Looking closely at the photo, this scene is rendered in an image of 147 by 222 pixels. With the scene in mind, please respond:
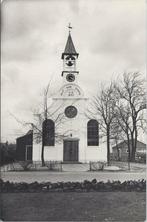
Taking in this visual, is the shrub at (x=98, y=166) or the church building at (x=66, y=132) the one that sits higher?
the church building at (x=66, y=132)

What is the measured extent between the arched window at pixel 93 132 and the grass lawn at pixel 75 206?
2.31 metres

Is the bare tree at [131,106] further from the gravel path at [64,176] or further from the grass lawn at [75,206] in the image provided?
the grass lawn at [75,206]

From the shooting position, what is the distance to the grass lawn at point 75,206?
5508mm

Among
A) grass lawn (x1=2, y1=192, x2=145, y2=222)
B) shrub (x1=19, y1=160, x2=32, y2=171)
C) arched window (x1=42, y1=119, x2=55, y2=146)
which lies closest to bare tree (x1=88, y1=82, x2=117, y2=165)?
arched window (x1=42, y1=119, x2=55, y2=146)

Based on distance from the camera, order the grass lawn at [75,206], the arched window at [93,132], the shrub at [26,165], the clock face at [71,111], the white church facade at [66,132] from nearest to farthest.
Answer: the grass lawn at [75,206], the shrub at [26,165], the white church facade at [66,132], the arched window at [93,132], the clock face at [71,111]

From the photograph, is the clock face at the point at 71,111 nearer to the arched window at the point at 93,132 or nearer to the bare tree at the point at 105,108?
the arched window at the point at 93,132

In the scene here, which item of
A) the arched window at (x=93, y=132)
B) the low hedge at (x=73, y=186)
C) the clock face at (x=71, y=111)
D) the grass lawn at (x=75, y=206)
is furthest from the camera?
the clock face at (x=71, y=111)

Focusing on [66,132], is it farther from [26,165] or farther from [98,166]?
[26,165]

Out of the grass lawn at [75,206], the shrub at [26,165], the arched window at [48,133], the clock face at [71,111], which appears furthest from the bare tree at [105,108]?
the shrub at [26,165]

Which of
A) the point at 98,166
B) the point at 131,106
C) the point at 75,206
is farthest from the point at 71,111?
the point at 75,206

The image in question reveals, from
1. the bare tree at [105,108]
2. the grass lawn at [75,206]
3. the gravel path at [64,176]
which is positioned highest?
the bare tree at [105,108]

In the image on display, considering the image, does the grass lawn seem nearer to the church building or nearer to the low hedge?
the low hedge

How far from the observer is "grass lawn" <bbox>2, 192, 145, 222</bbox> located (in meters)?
5.51

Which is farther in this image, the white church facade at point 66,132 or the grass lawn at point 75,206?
the white church facade at point 66,132
